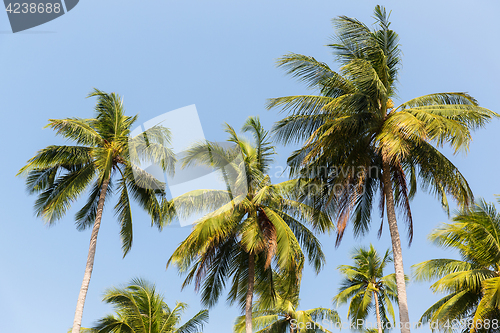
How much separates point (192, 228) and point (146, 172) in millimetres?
3514

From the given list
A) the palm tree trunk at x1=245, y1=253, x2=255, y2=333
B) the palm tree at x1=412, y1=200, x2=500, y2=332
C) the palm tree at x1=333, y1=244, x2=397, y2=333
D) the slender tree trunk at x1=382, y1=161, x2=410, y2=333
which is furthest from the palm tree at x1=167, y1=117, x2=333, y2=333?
the palm tree at x1=333, y1=244, x2=397, y2=333

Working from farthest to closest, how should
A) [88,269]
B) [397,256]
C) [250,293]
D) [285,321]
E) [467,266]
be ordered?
[285,321]
[467,266]
[250,293]
[88,269]
[397,256]

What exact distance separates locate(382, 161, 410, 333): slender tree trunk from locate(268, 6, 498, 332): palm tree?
0.03 m

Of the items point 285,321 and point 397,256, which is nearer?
point 397,256

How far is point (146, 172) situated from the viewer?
57.4 feet

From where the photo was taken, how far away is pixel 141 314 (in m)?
18.4

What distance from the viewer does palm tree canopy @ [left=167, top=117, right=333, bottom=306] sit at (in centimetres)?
1533

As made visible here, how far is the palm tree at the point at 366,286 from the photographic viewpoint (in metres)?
26.5

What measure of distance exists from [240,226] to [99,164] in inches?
232

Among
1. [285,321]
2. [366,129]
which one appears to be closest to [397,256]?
[366,129]

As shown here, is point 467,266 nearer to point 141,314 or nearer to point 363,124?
point 363,124

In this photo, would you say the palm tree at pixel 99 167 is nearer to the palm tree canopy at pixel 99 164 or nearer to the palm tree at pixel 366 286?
the palm tree canopy at pixel 99 164

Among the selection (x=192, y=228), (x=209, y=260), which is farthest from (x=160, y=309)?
(x=192, y=228)

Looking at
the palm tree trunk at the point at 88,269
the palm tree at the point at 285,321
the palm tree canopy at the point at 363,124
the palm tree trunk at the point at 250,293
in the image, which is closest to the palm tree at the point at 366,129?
the palm tree canopy at the point at 363,124
